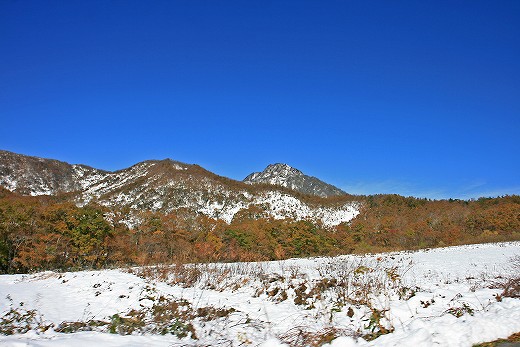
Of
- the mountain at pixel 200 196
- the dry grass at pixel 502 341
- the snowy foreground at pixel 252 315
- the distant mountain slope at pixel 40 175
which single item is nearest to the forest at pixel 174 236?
the snowy foreground at pixel 252 315

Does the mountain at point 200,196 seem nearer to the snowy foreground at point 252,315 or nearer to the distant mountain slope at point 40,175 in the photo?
the distant mountain slope at point 40,175

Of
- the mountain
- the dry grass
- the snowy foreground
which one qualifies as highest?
the mountain

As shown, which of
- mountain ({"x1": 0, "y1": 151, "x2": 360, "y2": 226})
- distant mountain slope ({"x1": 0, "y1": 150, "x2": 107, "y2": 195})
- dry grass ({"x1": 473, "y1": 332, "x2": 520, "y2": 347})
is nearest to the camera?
dry grass ({"x1": 473, "y1": 332, "x2": 520, "y2": 347})

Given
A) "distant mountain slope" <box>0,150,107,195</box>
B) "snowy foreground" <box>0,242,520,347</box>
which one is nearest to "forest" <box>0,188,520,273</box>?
"snowy foreground" <box>0,242,520,347</box>

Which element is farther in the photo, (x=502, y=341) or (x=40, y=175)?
(x=40, y=175)

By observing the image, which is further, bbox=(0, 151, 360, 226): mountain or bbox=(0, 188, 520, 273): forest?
bbox=(0, 151, 360, 226): mountain

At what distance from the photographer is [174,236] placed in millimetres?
35469

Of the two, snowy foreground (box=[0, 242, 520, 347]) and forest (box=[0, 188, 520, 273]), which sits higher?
forest (box=[0, 188, 520, 273])

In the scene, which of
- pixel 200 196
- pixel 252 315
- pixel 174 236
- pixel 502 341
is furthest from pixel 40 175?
pixel 502 341

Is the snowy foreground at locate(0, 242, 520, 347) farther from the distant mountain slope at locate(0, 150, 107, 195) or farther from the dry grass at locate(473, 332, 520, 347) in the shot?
the distant mountain slope at locate(0, 150, 107, 195)

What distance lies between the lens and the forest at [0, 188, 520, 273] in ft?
92.8

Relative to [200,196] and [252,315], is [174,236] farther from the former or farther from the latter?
[200,196]

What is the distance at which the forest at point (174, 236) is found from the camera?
28.3m

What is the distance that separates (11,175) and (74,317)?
6352 inches
